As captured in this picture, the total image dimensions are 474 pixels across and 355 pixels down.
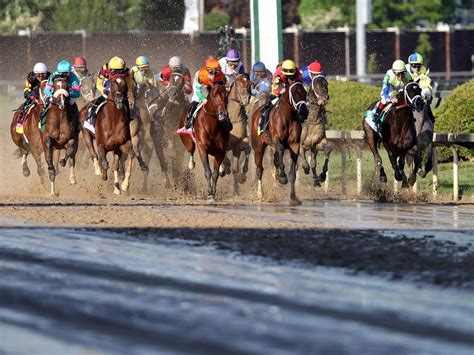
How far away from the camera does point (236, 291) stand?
35.3 ft

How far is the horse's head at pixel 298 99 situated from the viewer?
20.9 m

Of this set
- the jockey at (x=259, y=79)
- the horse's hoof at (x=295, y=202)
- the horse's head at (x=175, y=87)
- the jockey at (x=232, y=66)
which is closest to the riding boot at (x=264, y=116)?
the jockey at (x=259, y=79)

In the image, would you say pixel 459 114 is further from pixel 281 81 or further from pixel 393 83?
pixel 281 81

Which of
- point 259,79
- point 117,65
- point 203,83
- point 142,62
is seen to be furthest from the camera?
point 142,62

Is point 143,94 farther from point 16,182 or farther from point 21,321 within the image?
point 21,321

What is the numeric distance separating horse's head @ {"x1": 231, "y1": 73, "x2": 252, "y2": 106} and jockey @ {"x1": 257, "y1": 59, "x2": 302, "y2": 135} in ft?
0.98

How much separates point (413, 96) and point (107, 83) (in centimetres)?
457

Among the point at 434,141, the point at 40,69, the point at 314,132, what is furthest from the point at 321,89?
the point at 40,69

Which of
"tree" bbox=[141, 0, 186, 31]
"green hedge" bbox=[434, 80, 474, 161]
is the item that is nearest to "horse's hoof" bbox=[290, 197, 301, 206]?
"green hedge" bbox=[434, 80, 474, 161]

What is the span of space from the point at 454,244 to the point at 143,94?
11.0 m

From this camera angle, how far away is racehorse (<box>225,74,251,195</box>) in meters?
22.0

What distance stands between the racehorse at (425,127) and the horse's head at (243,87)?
2.58 metres

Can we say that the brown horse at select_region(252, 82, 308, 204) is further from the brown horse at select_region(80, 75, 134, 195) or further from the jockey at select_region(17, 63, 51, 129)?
the jockey at select_region(17, 63, 51, 129)

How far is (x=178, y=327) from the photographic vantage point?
9133mm
